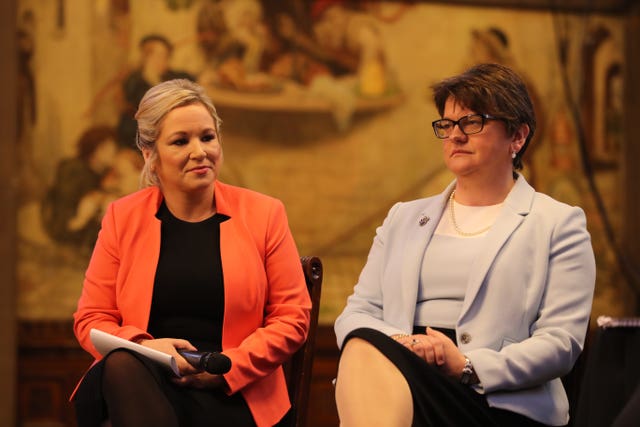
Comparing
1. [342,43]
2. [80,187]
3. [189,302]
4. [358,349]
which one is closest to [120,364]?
[189,302]

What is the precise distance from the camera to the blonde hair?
3.76m

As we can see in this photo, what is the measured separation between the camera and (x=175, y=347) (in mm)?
3486

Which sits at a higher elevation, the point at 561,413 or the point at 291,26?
the point at 291,26

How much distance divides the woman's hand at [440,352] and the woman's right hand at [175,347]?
76 centimetres

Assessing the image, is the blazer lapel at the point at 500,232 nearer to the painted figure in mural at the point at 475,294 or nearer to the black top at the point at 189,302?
the painted figure in mural at the point at 475,294

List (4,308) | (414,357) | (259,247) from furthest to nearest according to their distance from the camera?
1. (4,308)
2. (259,247)
3. (414,357)

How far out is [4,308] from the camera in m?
7.00

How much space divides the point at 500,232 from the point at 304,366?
3.10ft

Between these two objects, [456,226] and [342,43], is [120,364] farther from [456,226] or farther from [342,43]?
[342,43]

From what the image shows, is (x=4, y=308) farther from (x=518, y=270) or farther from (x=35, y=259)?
(x=518, y=270)

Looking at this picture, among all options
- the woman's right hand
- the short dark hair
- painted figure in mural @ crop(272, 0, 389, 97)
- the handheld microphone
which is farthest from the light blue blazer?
painted figure in mural @ crop(272, 0, 389, 97)

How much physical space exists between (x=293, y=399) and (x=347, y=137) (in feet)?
13.5

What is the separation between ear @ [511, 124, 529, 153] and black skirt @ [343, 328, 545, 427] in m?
0.90

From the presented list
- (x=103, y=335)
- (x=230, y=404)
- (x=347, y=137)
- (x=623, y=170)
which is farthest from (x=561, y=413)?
(x=623, y=170)
